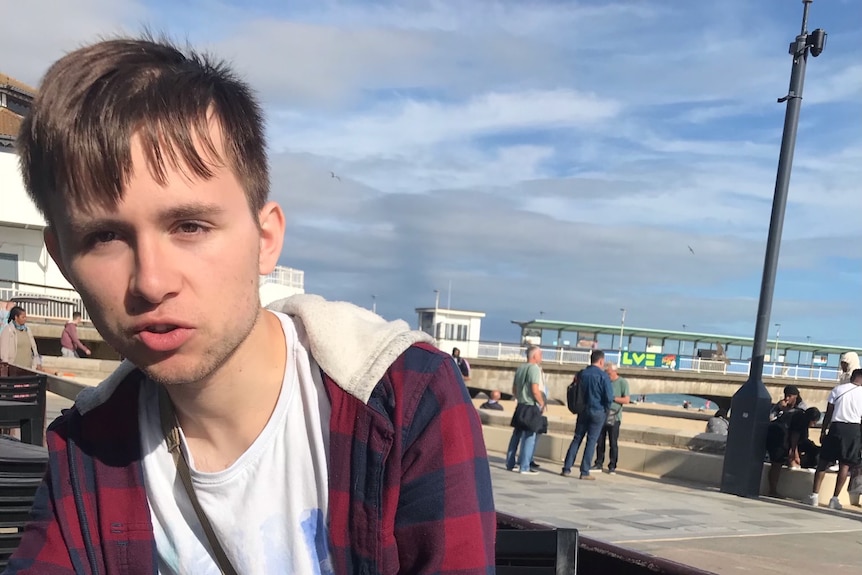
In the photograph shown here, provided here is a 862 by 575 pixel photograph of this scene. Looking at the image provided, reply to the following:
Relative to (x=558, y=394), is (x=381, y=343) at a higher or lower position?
higher

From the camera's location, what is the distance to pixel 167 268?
124cm

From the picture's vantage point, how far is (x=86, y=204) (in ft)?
4.16

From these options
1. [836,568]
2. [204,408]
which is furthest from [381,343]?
[836,568]

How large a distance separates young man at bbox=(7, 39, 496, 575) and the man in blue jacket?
9.40 meters

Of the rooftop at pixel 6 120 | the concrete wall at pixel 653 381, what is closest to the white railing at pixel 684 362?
the concrete wall at pixel 653 381

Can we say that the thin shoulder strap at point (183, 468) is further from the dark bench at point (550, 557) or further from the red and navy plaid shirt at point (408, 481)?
the dark bench at point (550, 557)

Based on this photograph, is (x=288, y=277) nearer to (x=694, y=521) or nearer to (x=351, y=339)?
(x=694, y=521)

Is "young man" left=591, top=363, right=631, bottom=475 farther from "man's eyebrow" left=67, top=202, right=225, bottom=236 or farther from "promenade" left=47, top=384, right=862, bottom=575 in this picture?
"man's eyebrow" left=67, top=202, right=225, bottom=236

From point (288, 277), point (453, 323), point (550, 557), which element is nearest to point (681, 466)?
point (550, 557)

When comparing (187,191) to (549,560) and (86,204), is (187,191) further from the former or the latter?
(549,560)

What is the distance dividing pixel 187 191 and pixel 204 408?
0.42m

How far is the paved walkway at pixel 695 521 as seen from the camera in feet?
21.1

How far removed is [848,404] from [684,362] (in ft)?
118

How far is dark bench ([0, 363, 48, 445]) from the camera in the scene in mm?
4883
